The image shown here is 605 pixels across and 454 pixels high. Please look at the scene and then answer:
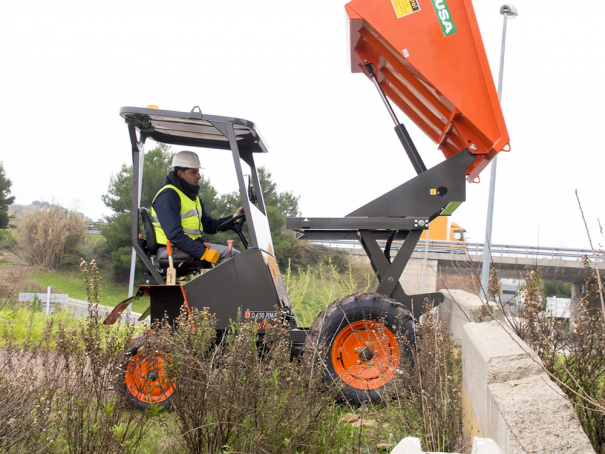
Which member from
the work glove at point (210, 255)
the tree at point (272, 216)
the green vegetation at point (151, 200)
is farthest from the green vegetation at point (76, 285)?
the work glove at point (210, 255)

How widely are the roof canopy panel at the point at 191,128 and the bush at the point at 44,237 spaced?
2159 centimetres

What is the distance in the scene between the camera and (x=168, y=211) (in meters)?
4.59

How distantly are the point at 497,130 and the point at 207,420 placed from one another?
3585mm

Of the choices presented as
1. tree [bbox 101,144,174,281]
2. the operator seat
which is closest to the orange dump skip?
the operator seat

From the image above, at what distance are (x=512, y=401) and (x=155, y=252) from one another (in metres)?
3.64

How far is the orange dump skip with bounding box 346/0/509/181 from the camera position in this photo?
4.46 metres

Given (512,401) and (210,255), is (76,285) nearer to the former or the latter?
(210,255)

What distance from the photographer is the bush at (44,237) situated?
2378 cm

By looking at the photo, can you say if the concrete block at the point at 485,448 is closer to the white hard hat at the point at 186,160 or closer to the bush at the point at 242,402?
the bush at the point at 242,402

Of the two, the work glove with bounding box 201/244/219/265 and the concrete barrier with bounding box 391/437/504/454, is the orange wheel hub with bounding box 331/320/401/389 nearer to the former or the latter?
the work glove with bounding box 201/244/219/265

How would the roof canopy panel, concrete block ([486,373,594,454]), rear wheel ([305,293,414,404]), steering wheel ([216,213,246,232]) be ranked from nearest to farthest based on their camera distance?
concrete block ([486,373,594,454]) < rear wheel ([305,293,414,404]) < the roof canopy panel < steering wheel ([216,213,246,232])

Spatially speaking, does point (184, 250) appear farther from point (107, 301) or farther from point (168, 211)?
point (107, 301)

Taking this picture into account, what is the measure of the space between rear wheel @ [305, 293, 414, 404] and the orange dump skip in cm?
183

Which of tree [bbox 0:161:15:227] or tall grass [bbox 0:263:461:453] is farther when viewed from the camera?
tree [bbox 0:161:15:227]
